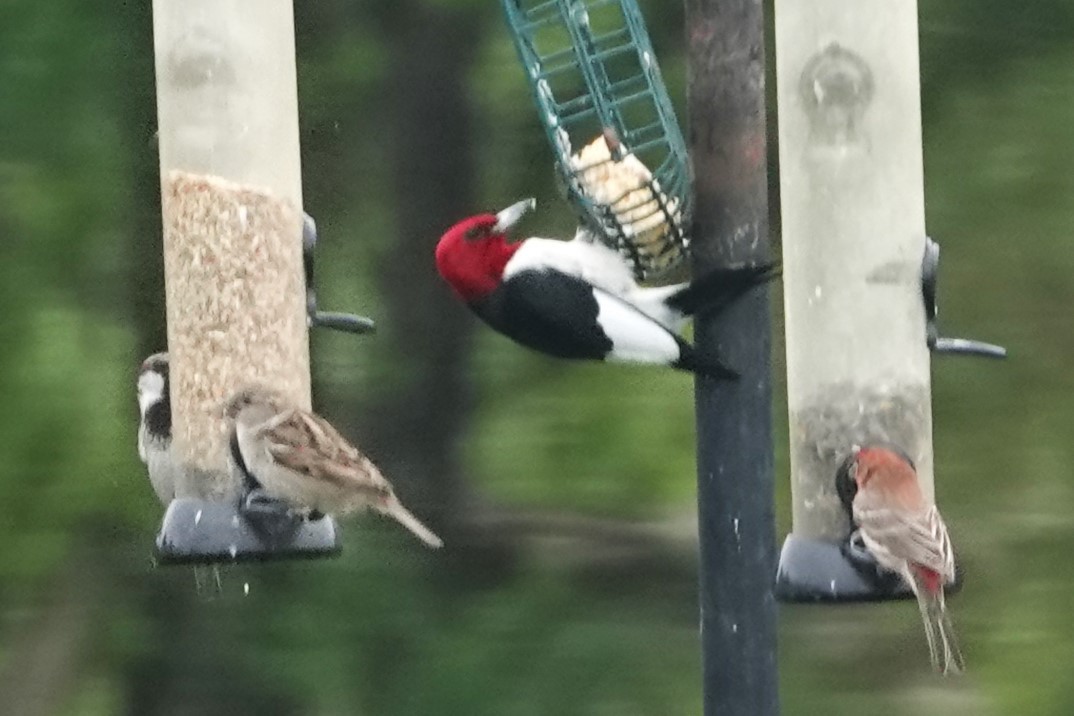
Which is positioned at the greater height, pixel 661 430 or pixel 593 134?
pixel 593 134

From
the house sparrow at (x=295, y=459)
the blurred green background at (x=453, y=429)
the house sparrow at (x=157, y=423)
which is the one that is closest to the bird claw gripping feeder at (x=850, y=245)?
the house sparrow at (x=295, y=459)

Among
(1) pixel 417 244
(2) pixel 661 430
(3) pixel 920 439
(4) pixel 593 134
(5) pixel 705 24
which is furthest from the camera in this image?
(1) pixel 417 244

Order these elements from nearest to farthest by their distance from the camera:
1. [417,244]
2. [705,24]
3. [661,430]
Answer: [705,24]
[661,430]
[417,244]

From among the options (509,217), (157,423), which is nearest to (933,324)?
(509,217)

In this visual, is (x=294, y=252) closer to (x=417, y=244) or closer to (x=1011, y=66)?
(x=417, y=244)

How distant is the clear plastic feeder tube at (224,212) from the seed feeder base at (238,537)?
0.42ft

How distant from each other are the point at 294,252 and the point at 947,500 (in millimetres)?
2355

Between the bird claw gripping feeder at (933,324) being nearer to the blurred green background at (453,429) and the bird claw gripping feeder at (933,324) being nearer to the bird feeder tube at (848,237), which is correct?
the bird feeder tube at (848,237)

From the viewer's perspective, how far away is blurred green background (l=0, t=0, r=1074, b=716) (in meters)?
5.83

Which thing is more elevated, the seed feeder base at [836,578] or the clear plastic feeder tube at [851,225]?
the clear plastic feeder tube at [851,225]

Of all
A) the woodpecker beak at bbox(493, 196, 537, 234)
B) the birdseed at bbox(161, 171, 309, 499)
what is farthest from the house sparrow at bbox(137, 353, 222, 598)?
the woodpecker beak at bbox(493, 196, 537, 234)

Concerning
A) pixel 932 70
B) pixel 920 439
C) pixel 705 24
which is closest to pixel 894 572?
pixel 920 439

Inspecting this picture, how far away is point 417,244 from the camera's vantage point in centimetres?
633

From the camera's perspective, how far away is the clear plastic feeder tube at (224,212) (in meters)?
4.27
